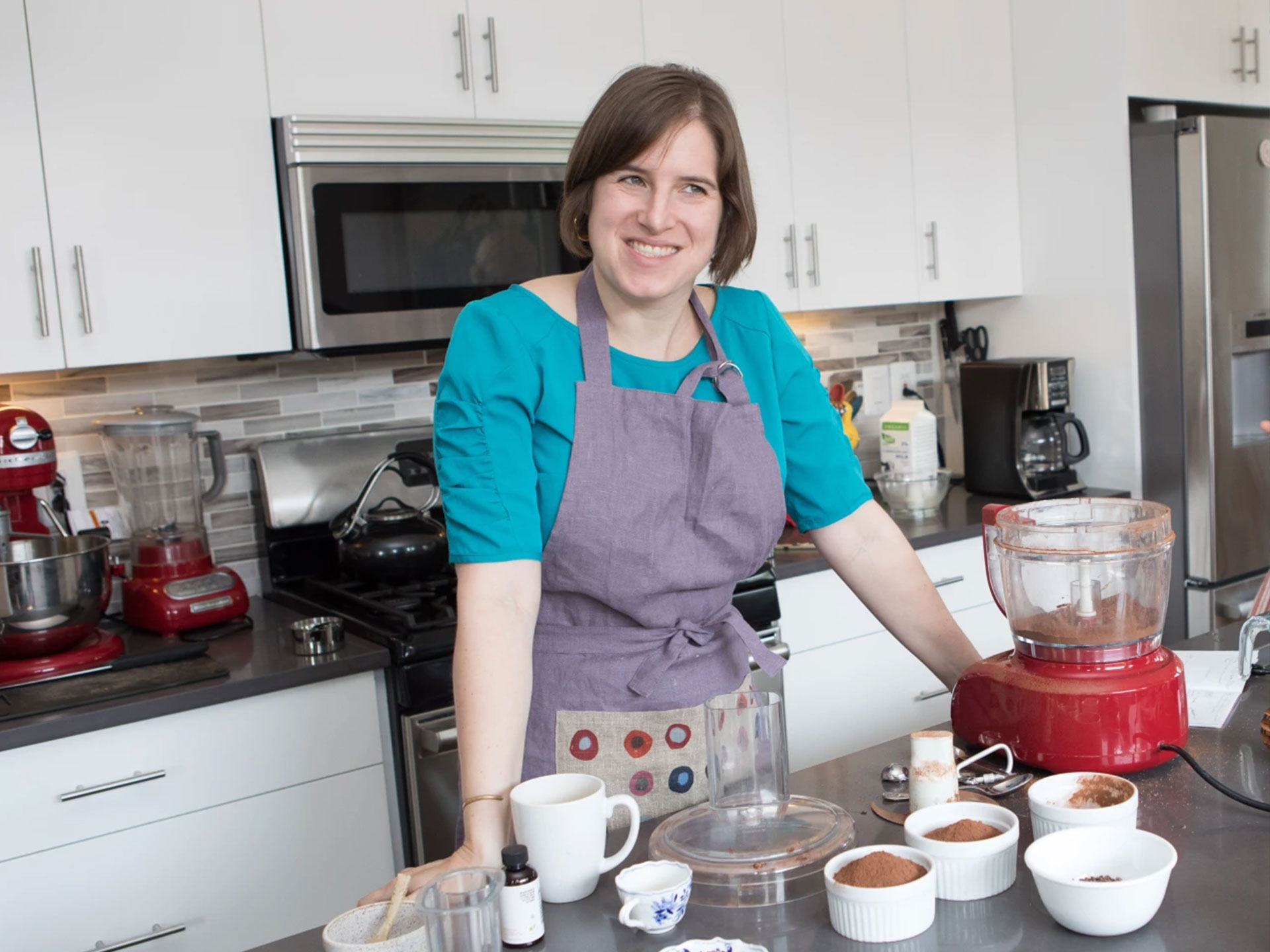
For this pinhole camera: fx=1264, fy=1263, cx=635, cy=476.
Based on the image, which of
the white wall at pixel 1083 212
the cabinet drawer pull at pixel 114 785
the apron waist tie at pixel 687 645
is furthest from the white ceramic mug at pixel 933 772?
the white wall at pixel 1083 212

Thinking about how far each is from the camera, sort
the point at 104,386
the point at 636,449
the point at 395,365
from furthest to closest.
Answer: the point at 395,365, the point at 104,386, the point at 636,449

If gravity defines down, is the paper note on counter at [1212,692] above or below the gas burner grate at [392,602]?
below

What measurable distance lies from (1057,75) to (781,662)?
234 cm

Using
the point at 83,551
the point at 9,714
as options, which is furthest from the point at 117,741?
the point at 83,551

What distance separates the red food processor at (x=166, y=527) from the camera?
2.38m

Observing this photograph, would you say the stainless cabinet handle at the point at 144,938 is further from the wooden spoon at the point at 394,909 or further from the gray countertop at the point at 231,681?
the wooden spoon at the point at 394,909

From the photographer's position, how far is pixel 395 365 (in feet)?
9.53

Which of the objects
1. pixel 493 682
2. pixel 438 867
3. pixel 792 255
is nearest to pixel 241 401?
pixel 792 255

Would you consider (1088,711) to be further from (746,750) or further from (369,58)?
(369,58)

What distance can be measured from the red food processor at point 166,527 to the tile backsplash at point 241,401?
0.08 meters

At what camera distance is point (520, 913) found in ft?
3.45

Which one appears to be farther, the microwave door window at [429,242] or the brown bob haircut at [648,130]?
the microwave door window at [429,242]

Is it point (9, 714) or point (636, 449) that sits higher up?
point (636, 449)

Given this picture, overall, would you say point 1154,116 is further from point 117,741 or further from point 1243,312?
point 117,741
